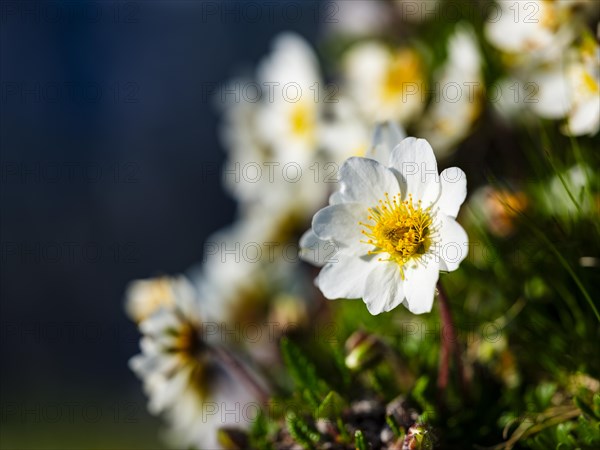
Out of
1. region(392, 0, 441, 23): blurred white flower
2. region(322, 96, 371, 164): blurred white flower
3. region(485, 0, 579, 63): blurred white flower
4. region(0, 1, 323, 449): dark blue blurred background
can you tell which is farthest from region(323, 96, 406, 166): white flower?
region(0, 1, 323, 449): dark blue blurred background

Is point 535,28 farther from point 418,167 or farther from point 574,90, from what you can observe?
point 418,167

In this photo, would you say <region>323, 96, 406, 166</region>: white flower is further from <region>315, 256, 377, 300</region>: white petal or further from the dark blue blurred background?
the dark blue blurred background

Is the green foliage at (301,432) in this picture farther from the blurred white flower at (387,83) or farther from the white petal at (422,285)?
the blurred white flower at (387,83)

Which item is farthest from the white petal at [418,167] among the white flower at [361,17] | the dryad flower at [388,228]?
the white flower at [361,17]

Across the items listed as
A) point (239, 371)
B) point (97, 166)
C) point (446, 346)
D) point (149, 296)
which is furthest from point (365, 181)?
point (97, 166)

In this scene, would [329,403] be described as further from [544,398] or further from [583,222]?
[583,222]
